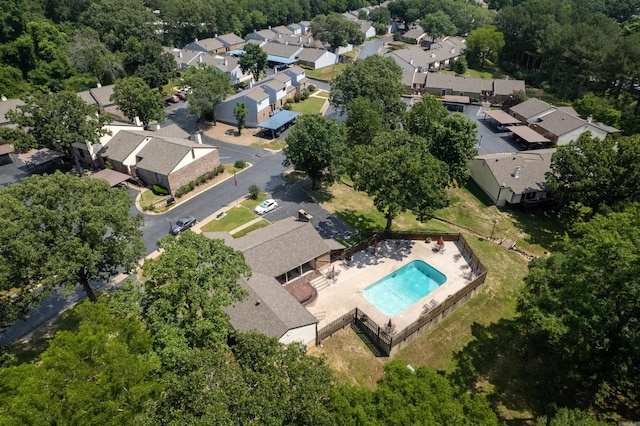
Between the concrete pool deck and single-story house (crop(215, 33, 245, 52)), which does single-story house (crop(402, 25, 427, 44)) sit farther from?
the concrete pool deck

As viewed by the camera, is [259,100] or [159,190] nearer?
[159,190]

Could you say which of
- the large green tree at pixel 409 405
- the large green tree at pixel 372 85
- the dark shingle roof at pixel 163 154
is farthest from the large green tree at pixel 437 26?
the large green tree at pixel 409 405

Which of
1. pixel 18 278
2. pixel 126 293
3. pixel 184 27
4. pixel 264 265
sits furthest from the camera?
pixel 184 27

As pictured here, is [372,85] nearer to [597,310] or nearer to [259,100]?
[259,100]

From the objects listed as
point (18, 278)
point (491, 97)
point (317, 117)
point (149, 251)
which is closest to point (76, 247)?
point (18, 278)

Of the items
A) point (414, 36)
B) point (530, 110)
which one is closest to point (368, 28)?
point (414, 36)

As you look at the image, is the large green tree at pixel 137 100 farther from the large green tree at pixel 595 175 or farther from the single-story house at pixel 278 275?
the large green tree at pixel 595 175

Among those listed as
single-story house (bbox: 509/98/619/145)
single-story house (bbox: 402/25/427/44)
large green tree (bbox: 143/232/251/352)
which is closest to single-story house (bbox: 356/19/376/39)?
single-story house (bbox: 402/25/427/44)

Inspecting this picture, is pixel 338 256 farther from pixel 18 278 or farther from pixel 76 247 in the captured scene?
pixel 18 278
